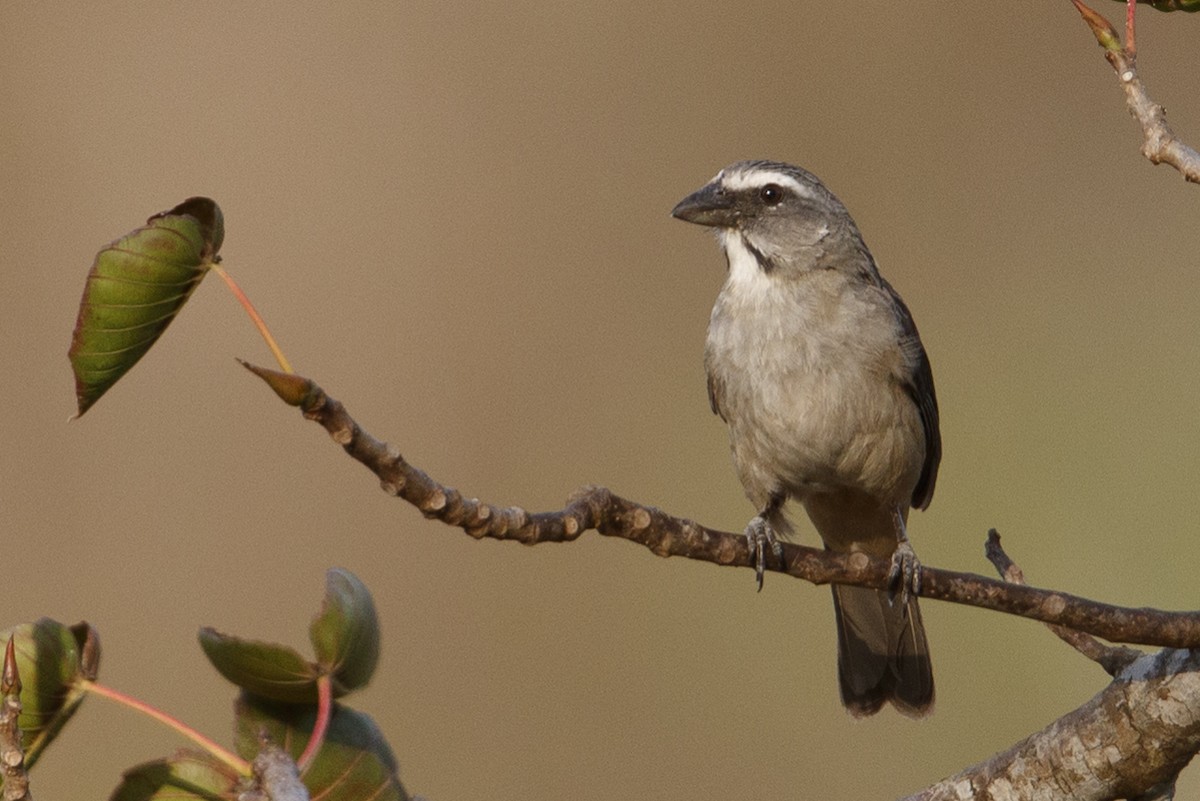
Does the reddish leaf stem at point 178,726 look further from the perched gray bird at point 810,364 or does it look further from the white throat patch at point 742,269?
the white throat patch at point 742,269

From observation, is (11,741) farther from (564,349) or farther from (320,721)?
(564,349)

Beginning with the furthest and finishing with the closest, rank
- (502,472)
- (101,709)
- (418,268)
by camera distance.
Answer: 1. (418,268)
2. (502,472)
3. (101,709)

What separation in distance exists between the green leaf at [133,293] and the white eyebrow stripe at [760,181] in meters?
3.26

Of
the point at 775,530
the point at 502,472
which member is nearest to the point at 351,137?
the point at 502,472

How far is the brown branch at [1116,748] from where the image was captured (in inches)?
123

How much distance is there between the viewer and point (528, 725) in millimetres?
7090

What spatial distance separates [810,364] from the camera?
193 inches

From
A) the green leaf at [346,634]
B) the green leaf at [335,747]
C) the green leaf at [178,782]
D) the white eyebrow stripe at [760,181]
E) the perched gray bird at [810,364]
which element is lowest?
the green leaf at [178,782]

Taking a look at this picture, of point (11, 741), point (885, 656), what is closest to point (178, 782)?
point (11, 741)

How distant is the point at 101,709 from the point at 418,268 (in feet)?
10.0

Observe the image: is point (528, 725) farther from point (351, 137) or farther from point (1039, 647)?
point (351, 137)

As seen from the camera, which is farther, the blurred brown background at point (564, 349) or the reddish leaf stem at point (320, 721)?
the blurred brown background at point (564, 349)

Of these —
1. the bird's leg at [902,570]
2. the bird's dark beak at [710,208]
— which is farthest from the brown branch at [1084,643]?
the bird's dark beak at [710,208]

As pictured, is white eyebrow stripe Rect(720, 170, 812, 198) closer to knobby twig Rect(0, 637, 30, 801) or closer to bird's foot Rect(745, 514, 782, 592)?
bird's foot Rect(745, 514, 782, 592)
